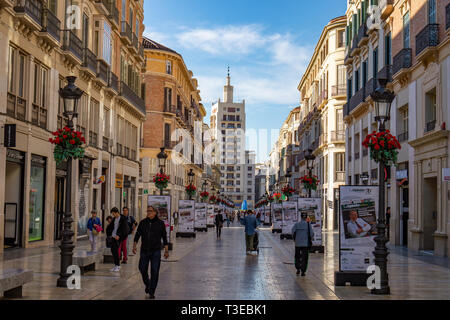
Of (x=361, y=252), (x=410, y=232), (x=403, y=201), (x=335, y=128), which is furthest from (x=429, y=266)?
(x=335, y=128)

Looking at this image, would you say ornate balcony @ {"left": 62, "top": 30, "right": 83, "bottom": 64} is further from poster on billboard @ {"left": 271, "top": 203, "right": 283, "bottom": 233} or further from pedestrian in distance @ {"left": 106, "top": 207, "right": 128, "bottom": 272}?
poster on billboard @ {"left": 271, "top": 203, "right": 283, "bottom": 233}

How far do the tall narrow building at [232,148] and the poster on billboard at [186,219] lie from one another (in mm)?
135498

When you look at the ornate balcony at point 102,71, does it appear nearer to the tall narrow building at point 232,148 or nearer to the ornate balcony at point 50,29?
the ornate balcony at point 50,29

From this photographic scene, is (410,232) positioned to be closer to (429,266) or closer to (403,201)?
(403,201)

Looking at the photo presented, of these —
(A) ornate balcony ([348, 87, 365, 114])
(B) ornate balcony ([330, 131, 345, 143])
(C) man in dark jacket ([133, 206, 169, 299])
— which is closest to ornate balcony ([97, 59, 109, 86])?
(A) ornate balcony ([348, 87, 365, 114])

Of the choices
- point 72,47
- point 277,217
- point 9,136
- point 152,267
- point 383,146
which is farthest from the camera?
point 277,217

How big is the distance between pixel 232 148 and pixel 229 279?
6277 inches

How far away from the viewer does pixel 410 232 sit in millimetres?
26562

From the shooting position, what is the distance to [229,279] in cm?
1494

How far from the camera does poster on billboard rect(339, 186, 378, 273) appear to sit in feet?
45.8

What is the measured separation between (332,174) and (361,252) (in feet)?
124

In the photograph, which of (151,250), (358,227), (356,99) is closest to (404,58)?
(356,99)

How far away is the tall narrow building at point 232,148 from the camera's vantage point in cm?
17225

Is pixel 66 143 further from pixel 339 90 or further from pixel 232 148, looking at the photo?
pixel 232 148
